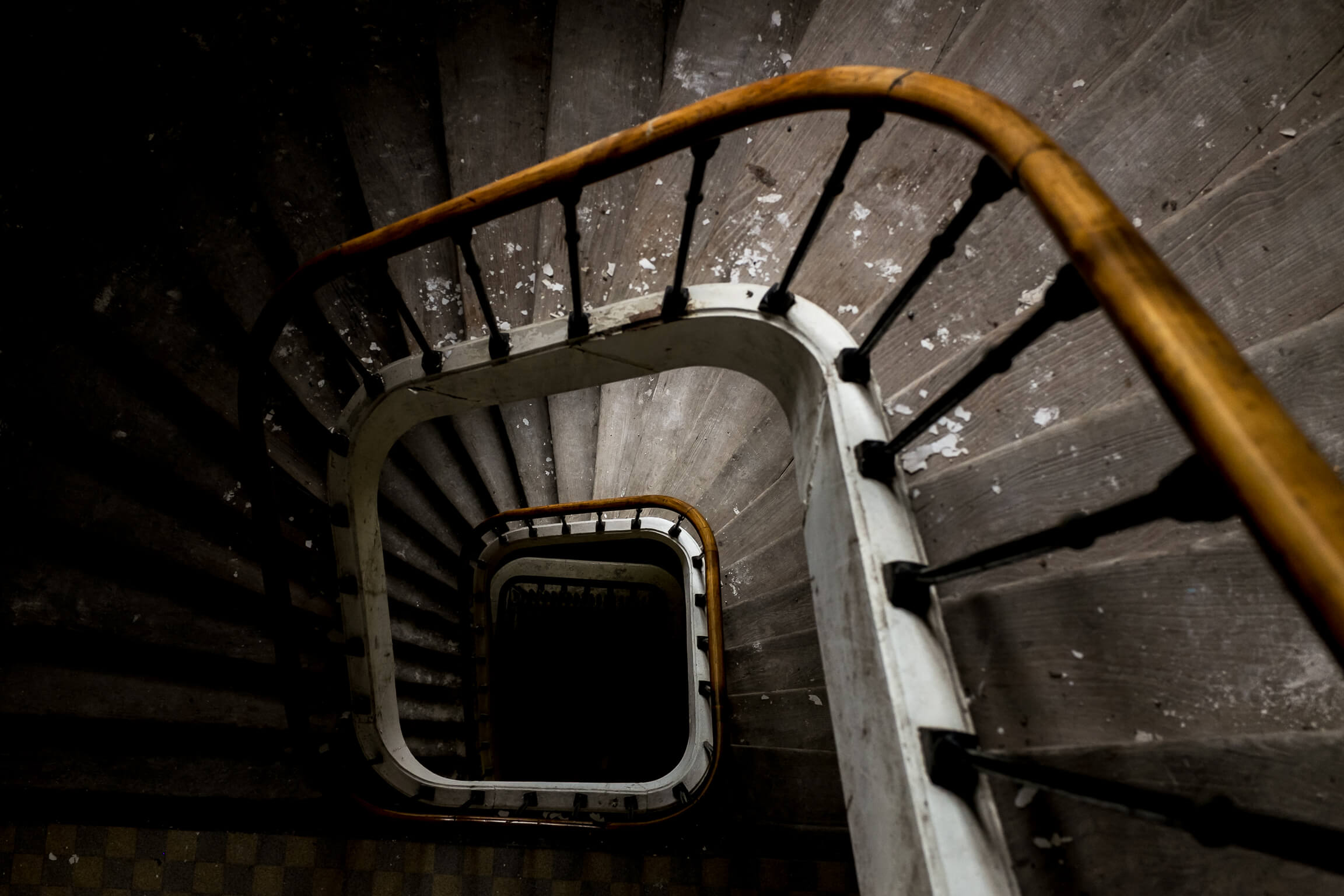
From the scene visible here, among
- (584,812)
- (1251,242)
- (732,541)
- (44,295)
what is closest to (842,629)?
(1251,242)

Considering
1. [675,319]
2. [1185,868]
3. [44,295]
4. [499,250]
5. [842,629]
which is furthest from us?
[499,250]

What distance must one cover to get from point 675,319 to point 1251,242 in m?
1.32

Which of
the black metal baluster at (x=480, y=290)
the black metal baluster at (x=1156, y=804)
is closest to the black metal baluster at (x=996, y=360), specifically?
the black metal baluster at (x=1156, y=804)

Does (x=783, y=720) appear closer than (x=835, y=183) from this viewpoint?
No

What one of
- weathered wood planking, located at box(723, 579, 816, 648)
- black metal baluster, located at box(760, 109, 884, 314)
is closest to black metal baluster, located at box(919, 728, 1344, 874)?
black metal baluster, located at box(760, 109, 884, 314)

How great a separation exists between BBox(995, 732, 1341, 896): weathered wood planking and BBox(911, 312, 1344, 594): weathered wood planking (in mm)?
341

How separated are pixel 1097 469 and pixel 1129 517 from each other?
53cm

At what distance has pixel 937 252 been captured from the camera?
4.15 feet

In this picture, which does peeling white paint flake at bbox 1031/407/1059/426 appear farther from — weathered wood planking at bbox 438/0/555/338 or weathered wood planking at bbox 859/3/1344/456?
weathered wood planking at bbox 438/0/555/338

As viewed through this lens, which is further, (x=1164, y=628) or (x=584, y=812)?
(x=584, y=812)

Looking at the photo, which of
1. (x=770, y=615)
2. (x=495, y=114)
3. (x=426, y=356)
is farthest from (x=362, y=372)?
(x=770, y=615)

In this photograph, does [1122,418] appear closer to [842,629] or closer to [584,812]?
[842,629]

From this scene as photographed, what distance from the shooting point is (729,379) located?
127 inches

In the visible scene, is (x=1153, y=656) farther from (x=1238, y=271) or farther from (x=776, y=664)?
(x=776, y=664)
